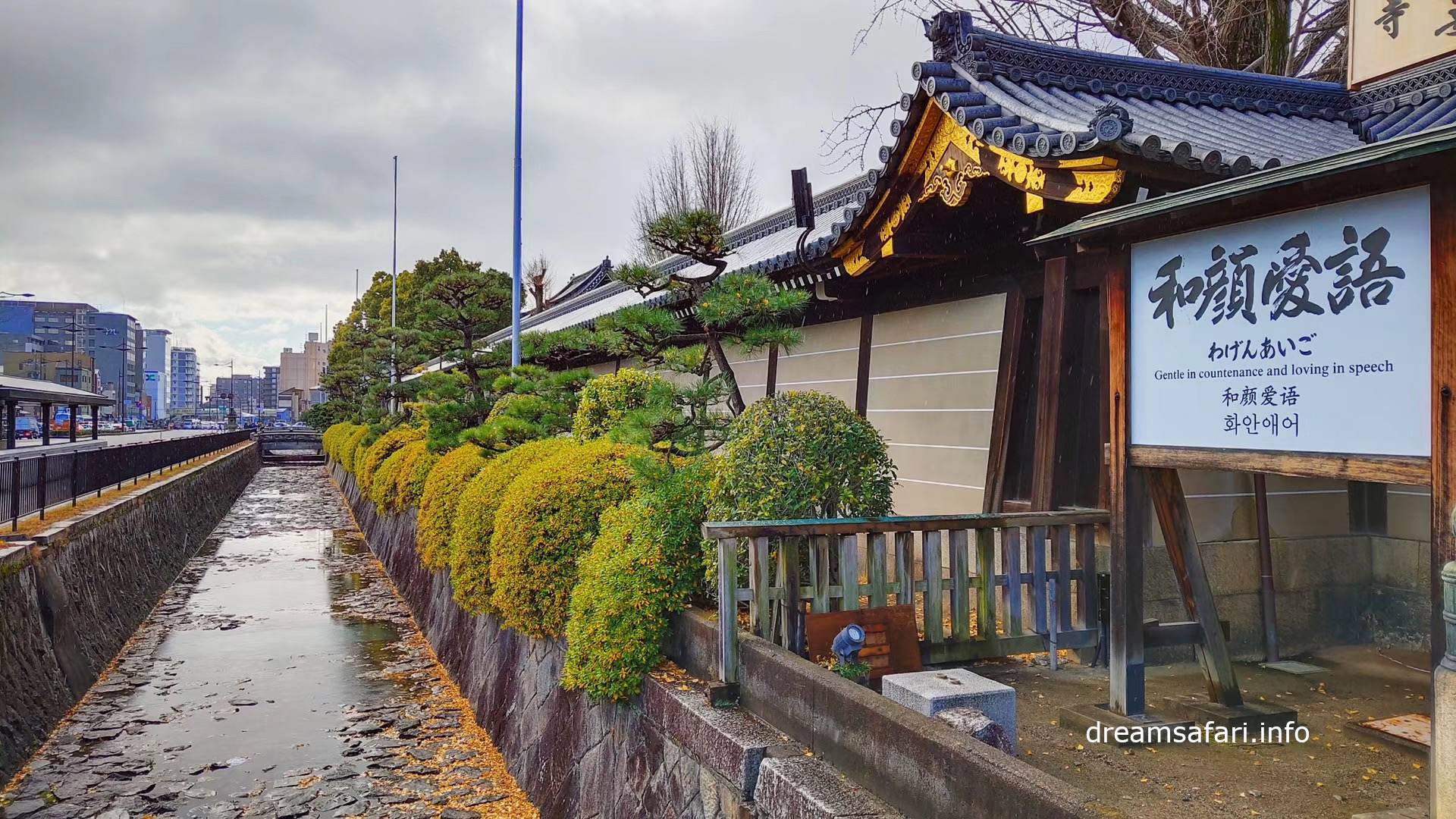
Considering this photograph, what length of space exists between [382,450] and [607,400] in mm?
14624

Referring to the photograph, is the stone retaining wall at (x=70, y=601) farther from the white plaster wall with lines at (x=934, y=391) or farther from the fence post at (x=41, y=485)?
the white plaster wall with lines at (x=934, y=391)

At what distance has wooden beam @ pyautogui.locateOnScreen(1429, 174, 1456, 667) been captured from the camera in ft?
11.2

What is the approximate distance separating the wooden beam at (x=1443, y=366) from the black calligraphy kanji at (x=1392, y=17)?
12.4ft

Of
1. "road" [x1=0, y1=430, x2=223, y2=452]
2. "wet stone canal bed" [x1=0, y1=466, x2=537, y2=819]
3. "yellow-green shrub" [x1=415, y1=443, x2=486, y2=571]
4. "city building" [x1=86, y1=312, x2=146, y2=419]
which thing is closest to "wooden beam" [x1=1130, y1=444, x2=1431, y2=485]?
"wet stone canal bed" [x1=0, y1=466, x2=537, y2=819]

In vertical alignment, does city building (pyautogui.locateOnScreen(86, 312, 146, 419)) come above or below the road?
above

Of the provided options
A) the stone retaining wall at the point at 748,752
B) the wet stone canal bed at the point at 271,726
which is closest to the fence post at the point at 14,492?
the wet stone canal bed at the point at 271,726

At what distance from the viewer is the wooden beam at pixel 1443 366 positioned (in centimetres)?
341

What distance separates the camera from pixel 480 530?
979 centimetres

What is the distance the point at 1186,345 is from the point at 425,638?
1210 centimetres

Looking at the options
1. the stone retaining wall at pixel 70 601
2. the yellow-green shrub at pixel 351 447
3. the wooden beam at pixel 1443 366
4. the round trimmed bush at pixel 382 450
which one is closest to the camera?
the wooden beam at pixel 1443 366

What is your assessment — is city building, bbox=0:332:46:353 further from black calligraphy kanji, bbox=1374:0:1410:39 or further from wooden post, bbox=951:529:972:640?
black calligraphy kanji, bbox=1374:0:1410:39

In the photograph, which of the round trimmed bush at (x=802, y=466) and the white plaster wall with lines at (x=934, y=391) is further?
the white plaster wall with lines at (x=934, y=391)

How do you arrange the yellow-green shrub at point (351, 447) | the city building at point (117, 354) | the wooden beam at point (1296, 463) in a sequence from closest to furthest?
1. the wooden beam at point (1296, 463)
2. the yellow-green shrub at point (351, 447)
3. the city building at point (117, 354)

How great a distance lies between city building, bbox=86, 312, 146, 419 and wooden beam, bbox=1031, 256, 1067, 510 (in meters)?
124
